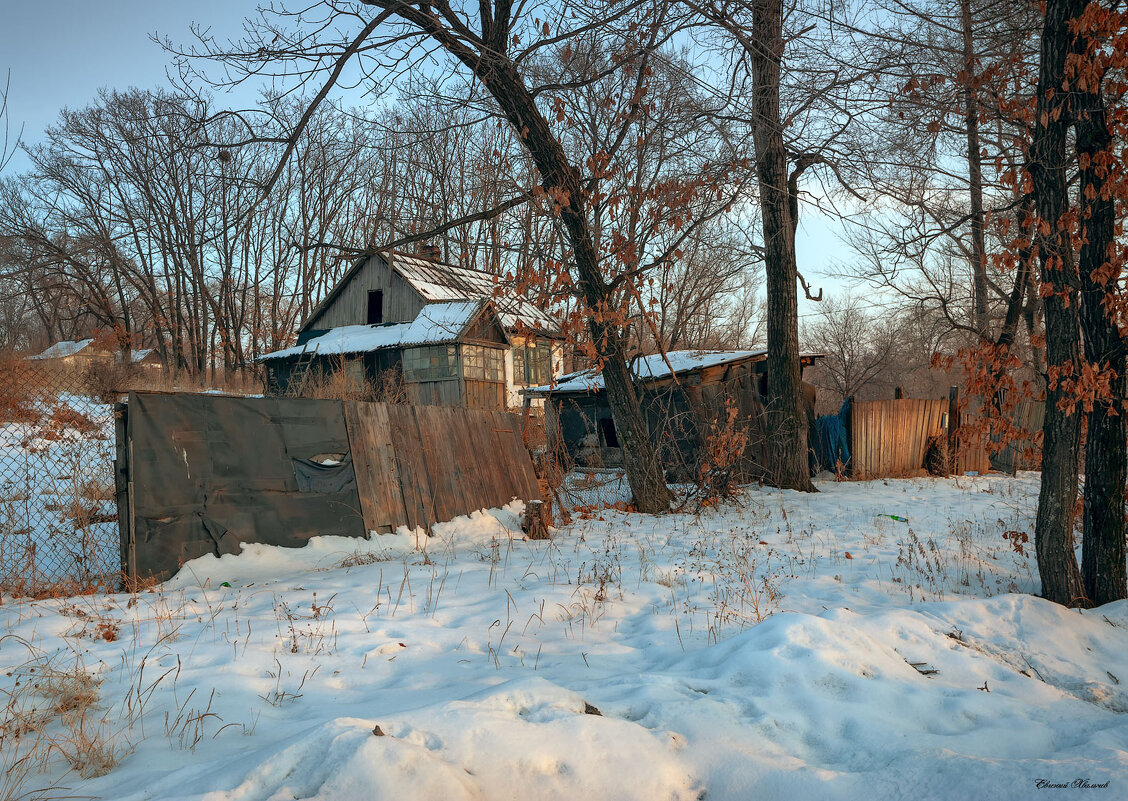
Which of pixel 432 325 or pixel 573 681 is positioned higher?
pixel 432 325

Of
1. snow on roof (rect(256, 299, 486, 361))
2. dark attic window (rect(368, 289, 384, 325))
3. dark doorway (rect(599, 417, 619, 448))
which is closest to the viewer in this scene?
dark doorway (rect(599, 417, 619, 448))

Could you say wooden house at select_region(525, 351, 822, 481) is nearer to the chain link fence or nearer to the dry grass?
the chain link fence

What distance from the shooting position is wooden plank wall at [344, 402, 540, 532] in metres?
7.95

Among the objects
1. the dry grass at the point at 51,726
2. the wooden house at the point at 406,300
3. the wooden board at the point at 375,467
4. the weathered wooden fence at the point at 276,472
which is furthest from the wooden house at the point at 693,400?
the dry grass at the point at 51,726

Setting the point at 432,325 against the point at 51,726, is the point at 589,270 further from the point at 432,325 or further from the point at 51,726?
the point at 432,325

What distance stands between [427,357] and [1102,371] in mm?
21996

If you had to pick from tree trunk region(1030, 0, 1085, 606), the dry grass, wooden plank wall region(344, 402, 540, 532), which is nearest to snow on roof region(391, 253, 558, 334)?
wooden plank wall region(344, 402, 540, 532)

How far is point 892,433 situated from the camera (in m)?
16.1

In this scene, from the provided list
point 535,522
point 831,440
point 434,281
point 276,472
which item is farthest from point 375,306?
point 276,472

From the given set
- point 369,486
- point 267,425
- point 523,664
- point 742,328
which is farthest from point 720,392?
point 742,328

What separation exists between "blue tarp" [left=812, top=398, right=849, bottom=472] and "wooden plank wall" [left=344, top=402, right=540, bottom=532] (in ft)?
26.8

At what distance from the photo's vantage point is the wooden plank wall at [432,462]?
7953 millimetres

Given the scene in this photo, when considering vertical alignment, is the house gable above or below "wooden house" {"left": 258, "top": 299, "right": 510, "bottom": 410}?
above

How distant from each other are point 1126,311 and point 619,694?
4.70m
